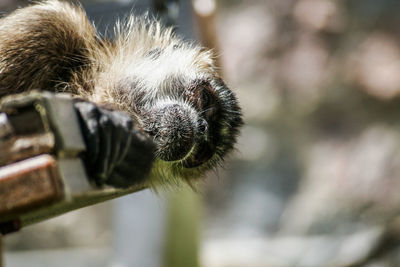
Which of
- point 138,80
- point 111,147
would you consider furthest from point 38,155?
point 138,80

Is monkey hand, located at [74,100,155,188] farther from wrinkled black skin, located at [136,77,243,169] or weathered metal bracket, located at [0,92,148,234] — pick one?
wrinkled black skin, located at [136,77,243,169]

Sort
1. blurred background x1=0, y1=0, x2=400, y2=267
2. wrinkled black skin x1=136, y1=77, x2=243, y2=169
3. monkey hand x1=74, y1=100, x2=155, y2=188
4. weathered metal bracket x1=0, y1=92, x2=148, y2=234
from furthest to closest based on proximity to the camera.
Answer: blurred background x1=0, y1=0, x2=400, y2=267 < wrinkled black skin x1=136, y1=77, x2=243, y2=169 < monkey hand x1=74, y1=100, x2=155, y2=188 < weathered metal bracket x1=0, y1=92, x2=148, y2=234

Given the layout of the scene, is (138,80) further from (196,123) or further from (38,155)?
(38,155)

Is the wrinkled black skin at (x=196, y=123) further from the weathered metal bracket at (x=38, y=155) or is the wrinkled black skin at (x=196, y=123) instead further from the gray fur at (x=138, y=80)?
the weathered metal bracket at (x=38, y=155)

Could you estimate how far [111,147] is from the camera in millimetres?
1051

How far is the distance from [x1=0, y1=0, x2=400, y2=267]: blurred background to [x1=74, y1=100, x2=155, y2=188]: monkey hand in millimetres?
3856

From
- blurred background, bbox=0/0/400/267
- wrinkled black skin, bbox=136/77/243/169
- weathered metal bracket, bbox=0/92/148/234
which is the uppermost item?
blurred background, bbox=0/0/400/267

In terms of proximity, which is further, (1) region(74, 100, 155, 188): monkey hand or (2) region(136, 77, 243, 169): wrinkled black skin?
(2) region(136, 77, 243, 169): wrinkled black skin

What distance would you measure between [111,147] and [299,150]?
236 inches

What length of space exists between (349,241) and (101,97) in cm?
373

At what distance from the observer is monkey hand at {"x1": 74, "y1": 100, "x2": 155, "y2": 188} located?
1048mm

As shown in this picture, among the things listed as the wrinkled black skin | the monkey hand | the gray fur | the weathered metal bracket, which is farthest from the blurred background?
the weathered metal bracket

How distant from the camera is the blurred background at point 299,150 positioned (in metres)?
5.52

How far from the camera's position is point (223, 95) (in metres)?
1.91
